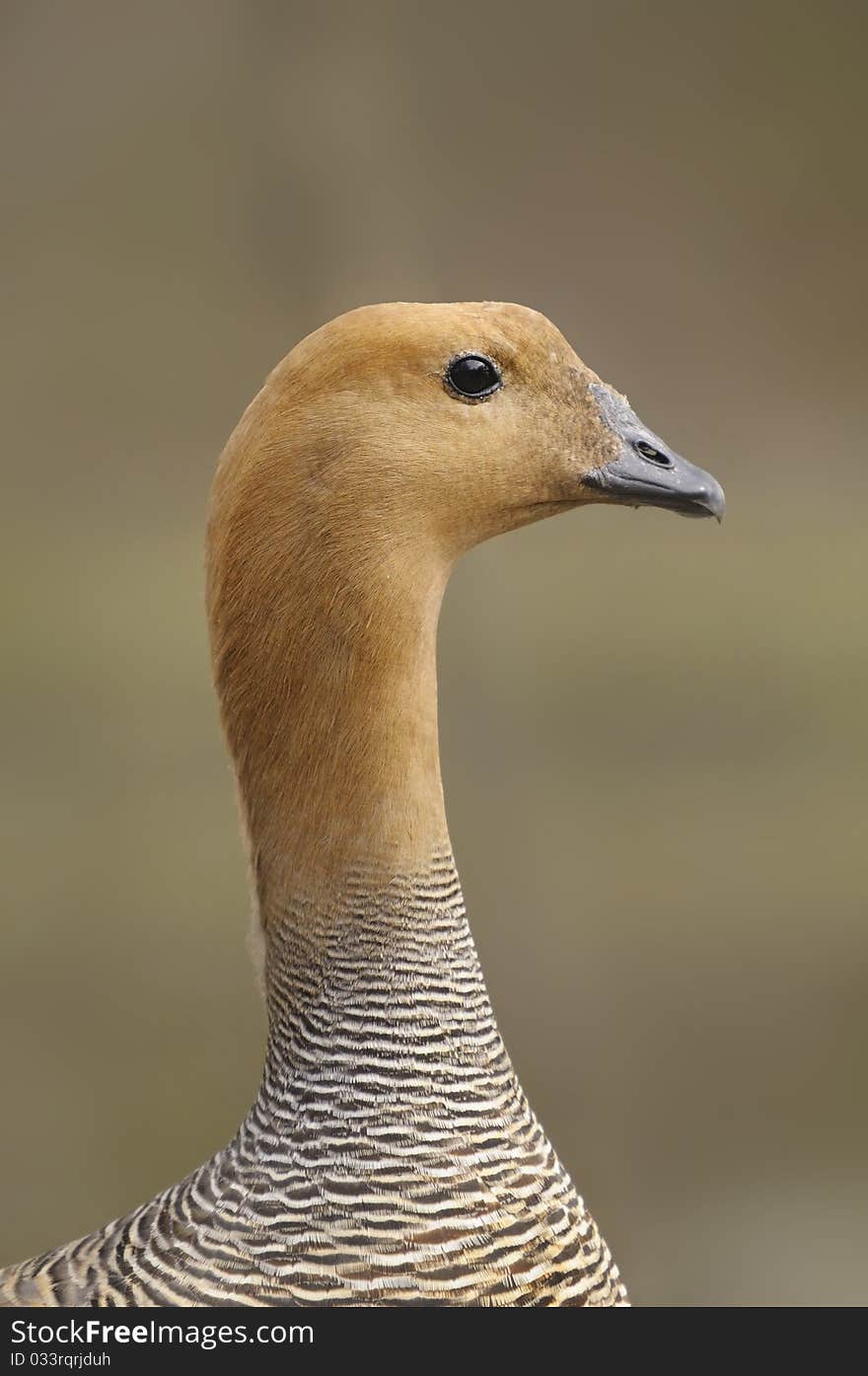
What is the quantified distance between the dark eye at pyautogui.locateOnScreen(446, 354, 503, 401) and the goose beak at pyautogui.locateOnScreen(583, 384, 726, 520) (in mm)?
58

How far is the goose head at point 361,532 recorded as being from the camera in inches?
29.5

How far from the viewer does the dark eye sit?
77 centimetres

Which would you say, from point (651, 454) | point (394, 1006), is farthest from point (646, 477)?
point (394, 1006)

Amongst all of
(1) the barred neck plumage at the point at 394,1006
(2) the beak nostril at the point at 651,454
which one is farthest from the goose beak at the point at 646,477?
(1) the barred neck plumage at the point at 394,1006

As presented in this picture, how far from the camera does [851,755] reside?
2225mm

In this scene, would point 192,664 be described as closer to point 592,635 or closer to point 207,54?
point 592,635

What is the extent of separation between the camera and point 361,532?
749 mm

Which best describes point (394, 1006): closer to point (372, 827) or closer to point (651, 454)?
point (372, 827)

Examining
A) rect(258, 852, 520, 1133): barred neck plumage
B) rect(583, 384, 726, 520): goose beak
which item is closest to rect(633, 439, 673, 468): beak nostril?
rect(583, 384, 726, 520): goose beak

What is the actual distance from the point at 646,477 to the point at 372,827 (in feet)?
0.71

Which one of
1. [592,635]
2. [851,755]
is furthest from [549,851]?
[851,755]

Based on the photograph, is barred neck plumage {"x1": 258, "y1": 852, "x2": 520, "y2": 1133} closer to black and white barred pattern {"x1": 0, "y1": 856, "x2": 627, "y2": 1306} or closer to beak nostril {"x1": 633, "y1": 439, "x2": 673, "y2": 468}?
black and white barred pattern {"x1": 0, "y1": 856, "x2": 627, "y2": 1306}

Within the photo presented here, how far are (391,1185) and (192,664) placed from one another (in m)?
1.25

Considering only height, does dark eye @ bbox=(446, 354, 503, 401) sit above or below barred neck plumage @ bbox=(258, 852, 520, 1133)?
above
